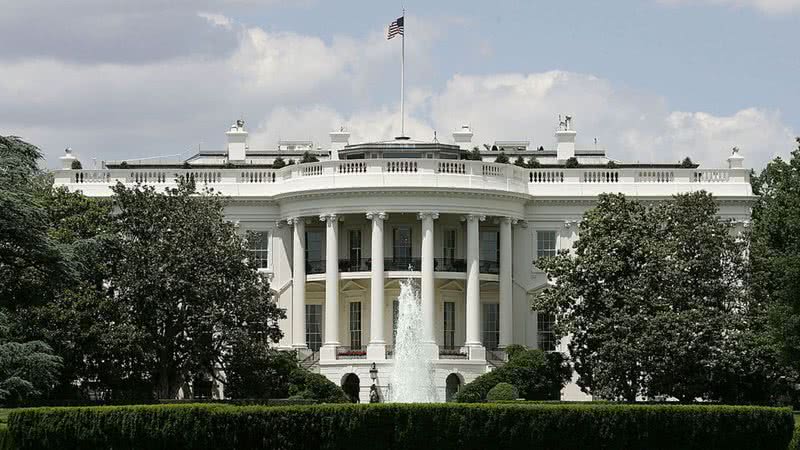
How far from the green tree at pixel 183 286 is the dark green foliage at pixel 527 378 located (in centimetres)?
997

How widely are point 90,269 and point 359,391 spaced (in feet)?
61.5

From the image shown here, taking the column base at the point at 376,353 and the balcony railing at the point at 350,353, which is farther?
the balcony railing at the point at 350,353

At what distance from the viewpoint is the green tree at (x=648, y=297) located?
7300 centimetres

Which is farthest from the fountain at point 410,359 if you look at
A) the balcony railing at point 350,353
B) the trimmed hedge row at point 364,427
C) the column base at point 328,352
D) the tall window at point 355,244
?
the trimmed hedge row at point 364,427

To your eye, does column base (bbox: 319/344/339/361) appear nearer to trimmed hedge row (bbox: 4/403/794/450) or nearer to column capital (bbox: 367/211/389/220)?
column capital (bbox: 367/211/389/220)

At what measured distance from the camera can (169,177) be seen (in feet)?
299

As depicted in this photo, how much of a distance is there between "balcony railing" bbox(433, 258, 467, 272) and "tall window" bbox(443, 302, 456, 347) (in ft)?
5.90

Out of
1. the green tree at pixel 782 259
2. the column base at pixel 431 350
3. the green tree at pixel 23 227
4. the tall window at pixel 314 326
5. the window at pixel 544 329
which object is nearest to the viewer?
the green tree at pixel 23 227

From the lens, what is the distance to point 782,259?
67.9 m

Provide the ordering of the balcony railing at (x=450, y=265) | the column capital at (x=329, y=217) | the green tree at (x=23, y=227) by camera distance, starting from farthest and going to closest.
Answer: the balcony railing at (x=450, y=265), the column capital at (x=329, y=217), the green tree at (x=23, y=227)

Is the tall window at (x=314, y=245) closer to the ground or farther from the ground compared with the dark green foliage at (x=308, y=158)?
closer to the ground

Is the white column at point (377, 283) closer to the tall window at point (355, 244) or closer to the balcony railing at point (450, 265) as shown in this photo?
the balcony railing at point (450, 265)

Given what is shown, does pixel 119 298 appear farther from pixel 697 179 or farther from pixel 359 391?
pixel 697 179

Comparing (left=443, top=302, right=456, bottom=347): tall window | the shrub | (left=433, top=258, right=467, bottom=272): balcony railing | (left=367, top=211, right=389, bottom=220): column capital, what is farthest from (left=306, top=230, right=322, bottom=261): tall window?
the shrub
